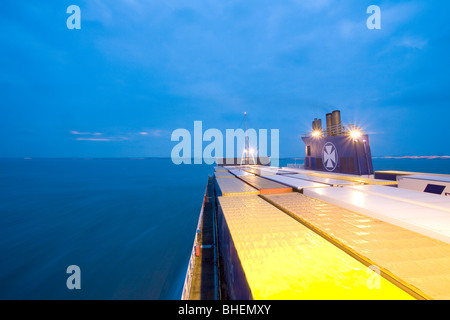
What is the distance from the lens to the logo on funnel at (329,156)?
18.3 m

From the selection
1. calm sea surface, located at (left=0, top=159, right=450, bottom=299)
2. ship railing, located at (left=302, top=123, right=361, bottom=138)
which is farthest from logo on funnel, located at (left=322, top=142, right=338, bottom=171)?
calm sea surface, located at (left=0, top=159, right=450, bottom=299)

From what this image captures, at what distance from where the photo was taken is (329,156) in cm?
1919

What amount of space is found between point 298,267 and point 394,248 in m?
2.42

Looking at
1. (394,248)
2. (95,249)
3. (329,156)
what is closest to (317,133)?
(329,156)

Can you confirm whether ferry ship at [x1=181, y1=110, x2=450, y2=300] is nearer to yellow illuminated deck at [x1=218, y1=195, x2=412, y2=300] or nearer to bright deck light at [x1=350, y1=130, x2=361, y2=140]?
yellow illuminated deck at [x1=218, y1=195, x2=412, y2=300]

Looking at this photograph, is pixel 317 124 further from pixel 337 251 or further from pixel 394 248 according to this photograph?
pixel 337 251

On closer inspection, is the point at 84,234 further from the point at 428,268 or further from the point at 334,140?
the point at 334,140

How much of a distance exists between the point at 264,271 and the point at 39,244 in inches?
983

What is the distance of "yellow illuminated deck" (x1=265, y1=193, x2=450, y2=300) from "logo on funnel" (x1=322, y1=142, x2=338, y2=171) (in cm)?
1423

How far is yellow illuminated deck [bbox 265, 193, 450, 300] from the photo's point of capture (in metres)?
2.75
